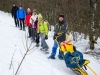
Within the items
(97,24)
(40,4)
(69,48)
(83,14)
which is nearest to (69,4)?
(83,14)

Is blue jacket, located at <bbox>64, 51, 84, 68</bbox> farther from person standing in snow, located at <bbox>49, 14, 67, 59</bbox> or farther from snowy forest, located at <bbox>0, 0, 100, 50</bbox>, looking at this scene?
snowy forest, located at <bbox>0, 0, 100, 50</bbox>

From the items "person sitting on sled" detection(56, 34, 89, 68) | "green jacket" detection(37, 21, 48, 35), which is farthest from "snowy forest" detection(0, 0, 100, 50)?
"person sitting on sled" detection(56, 34, 89, 68)

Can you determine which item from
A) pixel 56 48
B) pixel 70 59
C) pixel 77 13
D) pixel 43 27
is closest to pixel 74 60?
pixel 70 59

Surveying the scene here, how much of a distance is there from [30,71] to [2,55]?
141cm

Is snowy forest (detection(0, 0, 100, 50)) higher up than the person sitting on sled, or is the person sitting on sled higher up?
snowy forest (detection(0, 0, 100, 50))

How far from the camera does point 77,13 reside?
13094mm

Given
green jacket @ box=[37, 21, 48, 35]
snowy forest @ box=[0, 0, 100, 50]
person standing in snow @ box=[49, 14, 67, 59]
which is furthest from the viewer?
snowy forest @ box=[0, 0, 100, 50]

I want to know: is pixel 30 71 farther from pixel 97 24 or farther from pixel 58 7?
pixel 58 7

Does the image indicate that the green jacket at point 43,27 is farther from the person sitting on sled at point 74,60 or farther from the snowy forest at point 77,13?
the snowy forest at point 77,13

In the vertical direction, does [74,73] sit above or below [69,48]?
below

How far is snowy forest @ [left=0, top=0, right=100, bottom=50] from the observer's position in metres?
10.1

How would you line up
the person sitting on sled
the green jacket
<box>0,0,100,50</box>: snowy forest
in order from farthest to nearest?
<box>0,0,100,50</box>: snowy forest → the green jacket → the person sitting on sled

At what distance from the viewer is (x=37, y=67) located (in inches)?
263

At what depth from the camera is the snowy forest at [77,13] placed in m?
10.1
